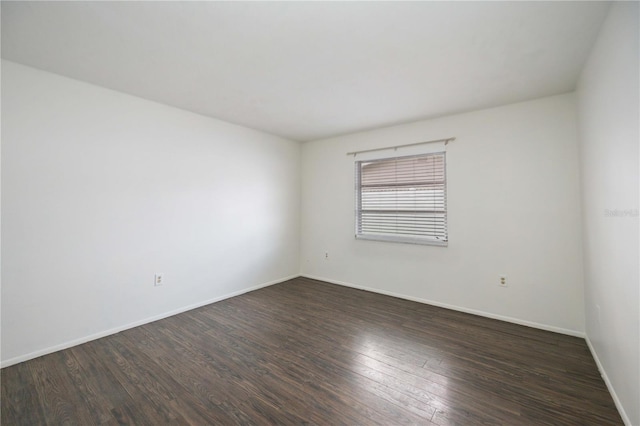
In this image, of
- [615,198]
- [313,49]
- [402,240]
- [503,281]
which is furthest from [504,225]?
[313,49]

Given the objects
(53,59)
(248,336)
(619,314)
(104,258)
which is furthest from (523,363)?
(53,59)

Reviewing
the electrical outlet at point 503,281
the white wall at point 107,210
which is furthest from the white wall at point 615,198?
the white wall at point 107,210

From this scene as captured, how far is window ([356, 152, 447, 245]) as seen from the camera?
3525 millimetres

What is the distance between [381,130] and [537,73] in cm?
193

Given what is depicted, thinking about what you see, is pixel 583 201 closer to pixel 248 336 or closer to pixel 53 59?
pixel 248 336

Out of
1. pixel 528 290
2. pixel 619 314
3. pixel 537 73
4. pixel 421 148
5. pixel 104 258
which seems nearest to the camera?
pixel 619 314

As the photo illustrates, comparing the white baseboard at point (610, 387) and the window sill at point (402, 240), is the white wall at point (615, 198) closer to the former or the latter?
the white baseboard at point (610, 387)

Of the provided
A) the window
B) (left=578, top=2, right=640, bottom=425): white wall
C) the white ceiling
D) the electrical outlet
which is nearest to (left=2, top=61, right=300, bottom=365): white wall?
the white ceiling

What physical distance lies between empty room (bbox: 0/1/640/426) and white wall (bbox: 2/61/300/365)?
0.06 ft

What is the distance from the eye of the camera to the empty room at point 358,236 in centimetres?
165

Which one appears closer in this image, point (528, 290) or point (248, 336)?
point (248, 336)

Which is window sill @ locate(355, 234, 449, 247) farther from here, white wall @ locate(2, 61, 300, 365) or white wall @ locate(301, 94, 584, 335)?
white wall @ locate(2, 61, 300, 365)

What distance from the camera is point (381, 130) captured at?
3998 mm

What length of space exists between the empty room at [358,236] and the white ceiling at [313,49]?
20 mm
